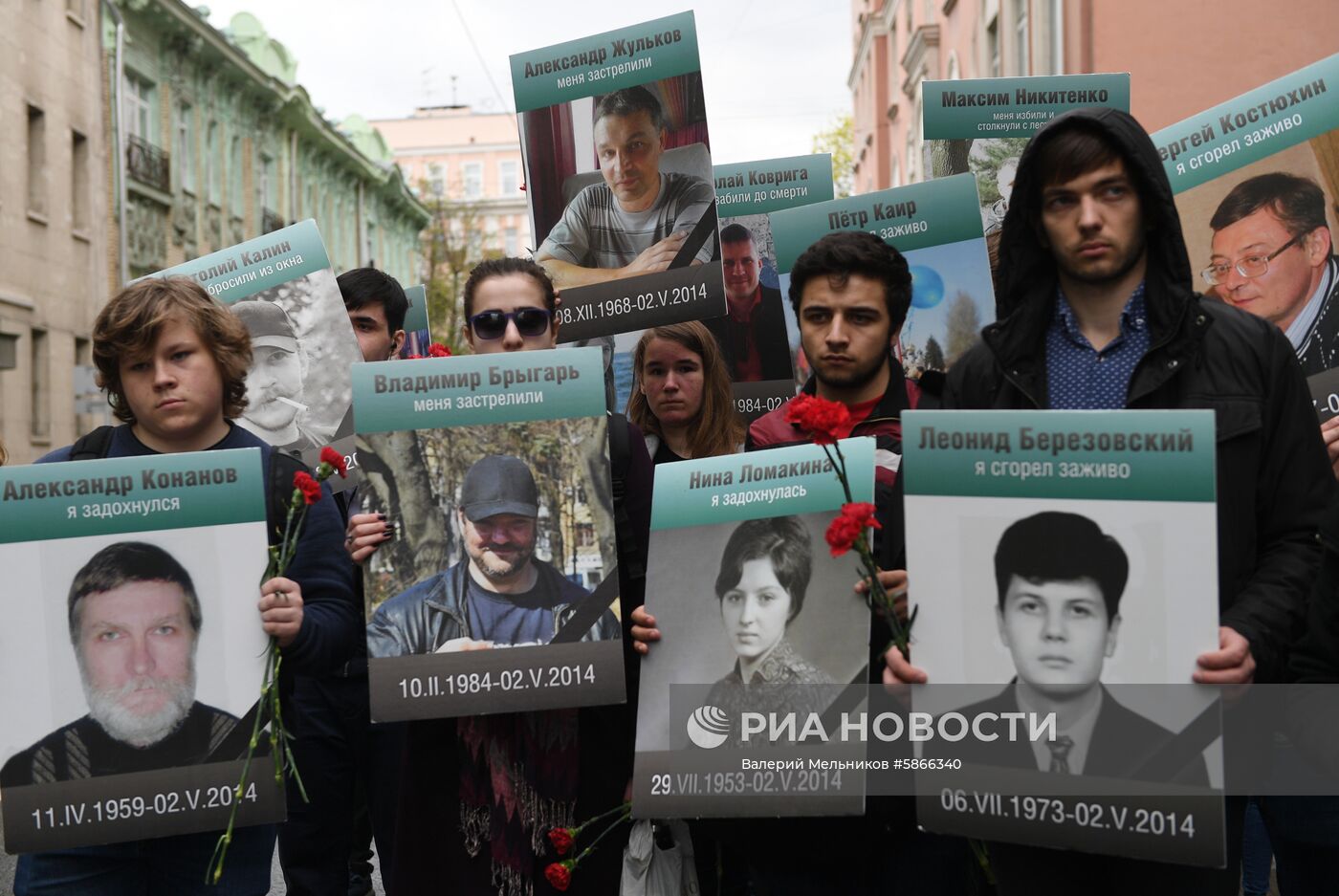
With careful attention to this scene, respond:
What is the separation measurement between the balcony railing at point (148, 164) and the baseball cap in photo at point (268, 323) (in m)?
28.1

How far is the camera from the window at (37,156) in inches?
1010

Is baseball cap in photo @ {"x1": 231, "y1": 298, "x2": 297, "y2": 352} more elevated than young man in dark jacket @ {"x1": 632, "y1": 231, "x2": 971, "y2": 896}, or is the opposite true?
baseball cap in photo @ {"x1": 231, "y1": 298, "x2": 297, "y2": 352}

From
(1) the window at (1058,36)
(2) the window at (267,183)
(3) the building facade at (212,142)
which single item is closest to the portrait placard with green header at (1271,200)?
(1) the window at (1058,36)

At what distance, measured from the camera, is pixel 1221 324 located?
9.32 feet

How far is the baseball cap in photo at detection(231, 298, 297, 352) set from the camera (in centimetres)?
462

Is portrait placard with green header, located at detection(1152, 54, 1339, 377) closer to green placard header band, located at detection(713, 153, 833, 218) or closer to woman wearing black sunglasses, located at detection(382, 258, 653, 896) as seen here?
woman wearing black sunglasses, located at detection(382, 258, 653, 896)

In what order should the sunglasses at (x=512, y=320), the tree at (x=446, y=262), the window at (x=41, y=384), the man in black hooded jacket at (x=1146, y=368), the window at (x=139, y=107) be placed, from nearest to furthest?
1. the man in black hooded jacket at (x=1146, y=368)
2. the sunglasses at (x=512, y=320)
3. the window at (x=41, y=384)
4. the window at (x=139, y=107)
5. the tree at (x=446, y=262)

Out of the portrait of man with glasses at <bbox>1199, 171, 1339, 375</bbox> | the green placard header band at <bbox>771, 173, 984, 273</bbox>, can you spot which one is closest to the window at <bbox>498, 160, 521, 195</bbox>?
the green placard header band at <bbox>771, 173, 984, 273</bbox>

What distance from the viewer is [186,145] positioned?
35125 millimetres

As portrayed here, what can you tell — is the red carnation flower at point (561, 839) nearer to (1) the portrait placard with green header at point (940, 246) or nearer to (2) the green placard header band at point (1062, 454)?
(2) the green placard header band at point (1062, 454)

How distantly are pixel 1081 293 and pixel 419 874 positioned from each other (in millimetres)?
1979

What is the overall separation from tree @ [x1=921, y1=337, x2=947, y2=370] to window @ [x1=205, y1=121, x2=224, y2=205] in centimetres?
3397

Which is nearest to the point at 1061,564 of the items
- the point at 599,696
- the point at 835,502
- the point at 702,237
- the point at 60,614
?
the point at 835,502

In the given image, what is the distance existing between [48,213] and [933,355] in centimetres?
2443
